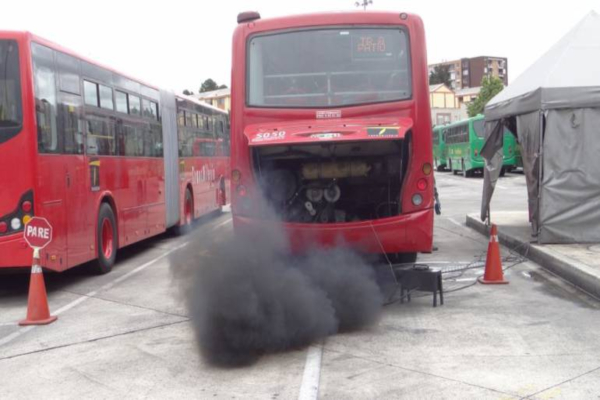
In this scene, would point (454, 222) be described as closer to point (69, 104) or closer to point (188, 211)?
point (188, 211)

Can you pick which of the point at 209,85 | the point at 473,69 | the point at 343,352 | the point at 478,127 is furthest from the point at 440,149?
the point at 473,69

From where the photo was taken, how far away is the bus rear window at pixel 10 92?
26.5ft

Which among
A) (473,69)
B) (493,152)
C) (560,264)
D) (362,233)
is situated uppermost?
(473,69)

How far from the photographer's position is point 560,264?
30.5 ft

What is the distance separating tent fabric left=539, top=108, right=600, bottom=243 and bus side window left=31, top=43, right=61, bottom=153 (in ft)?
23.9

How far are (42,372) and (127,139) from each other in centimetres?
655

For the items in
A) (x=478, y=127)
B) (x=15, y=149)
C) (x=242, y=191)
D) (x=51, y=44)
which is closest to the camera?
(x=242, y=191)

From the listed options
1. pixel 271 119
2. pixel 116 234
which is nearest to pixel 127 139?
pixel 116 234

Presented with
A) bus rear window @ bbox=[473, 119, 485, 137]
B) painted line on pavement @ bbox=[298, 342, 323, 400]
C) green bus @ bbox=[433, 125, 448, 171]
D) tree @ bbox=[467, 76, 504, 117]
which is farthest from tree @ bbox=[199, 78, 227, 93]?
painted line on pavement @ bbox=[298, 342, 323, 400]

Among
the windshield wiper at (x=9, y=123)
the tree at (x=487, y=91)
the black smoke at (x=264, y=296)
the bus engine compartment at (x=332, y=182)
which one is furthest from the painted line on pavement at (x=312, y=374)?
the tree at (x=487, y=91)

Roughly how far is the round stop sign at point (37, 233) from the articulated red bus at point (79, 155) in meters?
0.60

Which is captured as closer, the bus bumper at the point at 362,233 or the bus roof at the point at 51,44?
the bus bumper at the point at 362,233

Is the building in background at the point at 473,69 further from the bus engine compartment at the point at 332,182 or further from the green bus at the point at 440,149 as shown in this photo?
the bus engine compartment at the point at 332,182

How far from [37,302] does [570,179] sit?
802 cm
